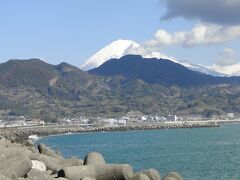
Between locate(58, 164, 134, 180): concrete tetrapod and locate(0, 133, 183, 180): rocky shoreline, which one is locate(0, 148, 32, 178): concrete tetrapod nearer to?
locate(0, 133, 183, 180): rocky shoreline

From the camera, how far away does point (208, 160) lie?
61.2 meters

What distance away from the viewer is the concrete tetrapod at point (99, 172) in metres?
20.7

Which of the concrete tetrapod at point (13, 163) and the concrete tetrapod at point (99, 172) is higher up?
the concrete tetrapod at point (13, 163)

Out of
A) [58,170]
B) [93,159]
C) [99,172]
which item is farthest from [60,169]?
[93,159]

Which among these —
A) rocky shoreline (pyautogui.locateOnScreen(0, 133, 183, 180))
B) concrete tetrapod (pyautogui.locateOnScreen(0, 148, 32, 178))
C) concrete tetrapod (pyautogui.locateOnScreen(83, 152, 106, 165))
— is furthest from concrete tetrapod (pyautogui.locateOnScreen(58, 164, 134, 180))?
concrete tetrapod (pyautogui.locateOnScreen(83, 152, 106, 165))

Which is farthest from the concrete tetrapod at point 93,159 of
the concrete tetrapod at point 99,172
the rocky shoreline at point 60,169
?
the concrete tetrapod at point 99,172

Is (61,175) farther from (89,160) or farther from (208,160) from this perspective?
(208,160)

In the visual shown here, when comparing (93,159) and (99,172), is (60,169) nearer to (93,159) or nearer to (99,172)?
(99,172)

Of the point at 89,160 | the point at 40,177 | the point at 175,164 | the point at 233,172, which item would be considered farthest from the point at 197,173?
the point at 40,177

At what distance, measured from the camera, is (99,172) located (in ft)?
69.8

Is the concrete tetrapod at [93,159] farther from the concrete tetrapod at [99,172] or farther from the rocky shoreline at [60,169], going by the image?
the concrete tetrapod at [99,172]

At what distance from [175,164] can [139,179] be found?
37.0m

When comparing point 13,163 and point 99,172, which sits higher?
point 13,163

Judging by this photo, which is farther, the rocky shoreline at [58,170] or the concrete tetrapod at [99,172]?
the concrete tetrapod at [99,172]
